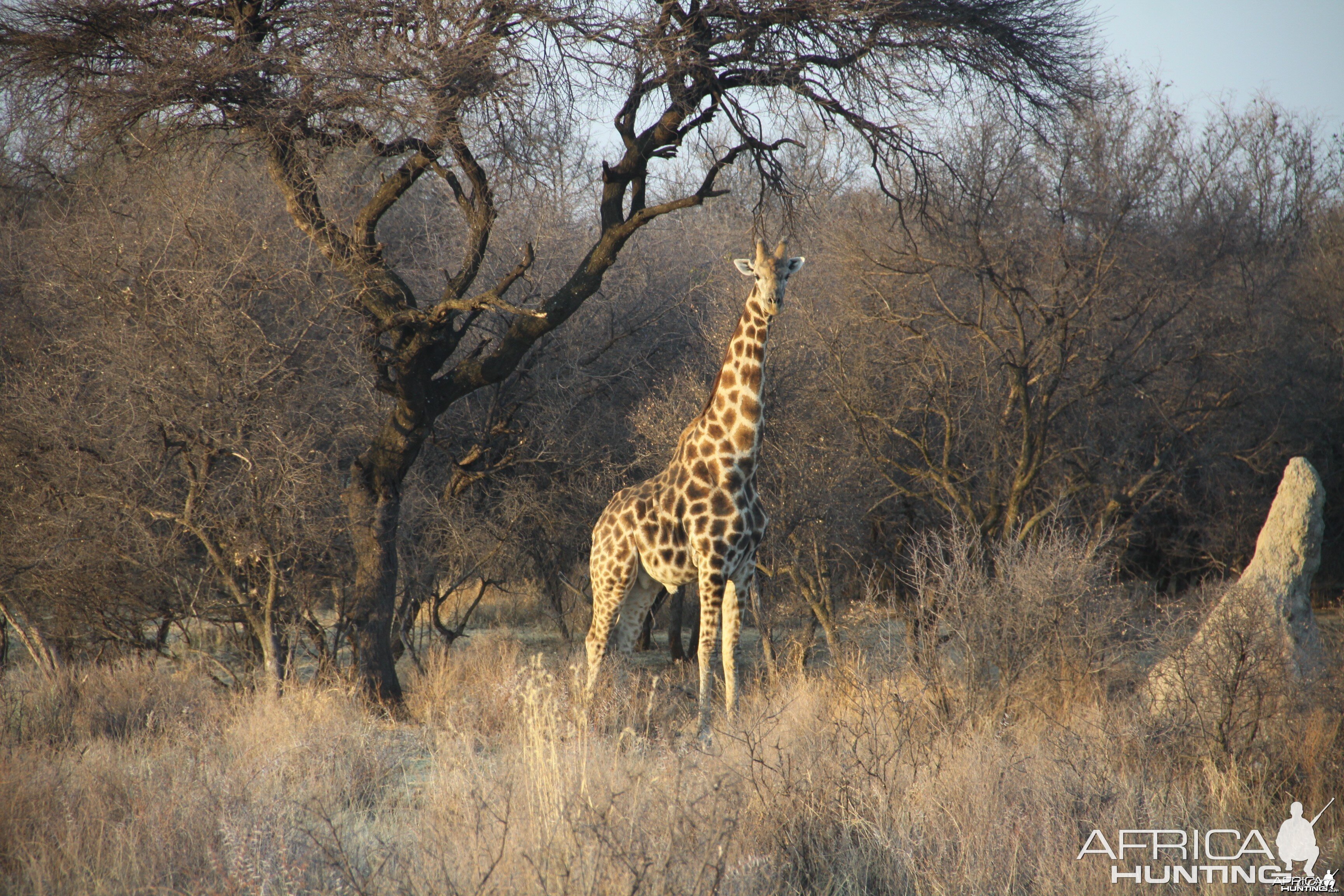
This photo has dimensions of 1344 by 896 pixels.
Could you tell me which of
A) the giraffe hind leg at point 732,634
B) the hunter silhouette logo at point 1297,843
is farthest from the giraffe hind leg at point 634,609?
the hunter silhouette logo at point 1297,843

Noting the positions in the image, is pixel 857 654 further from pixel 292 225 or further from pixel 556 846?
pixel 292 225

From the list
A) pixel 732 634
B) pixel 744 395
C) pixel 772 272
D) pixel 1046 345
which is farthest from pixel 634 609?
pixel 1046 345

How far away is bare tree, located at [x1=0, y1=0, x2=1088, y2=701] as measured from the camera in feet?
21.1

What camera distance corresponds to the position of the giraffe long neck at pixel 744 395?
6969 millimetres

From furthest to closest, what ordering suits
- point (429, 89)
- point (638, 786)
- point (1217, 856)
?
1. point (429, 89)
2. point (638, 786)
3. point (1217, 856)

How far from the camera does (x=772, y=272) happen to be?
21.2ft

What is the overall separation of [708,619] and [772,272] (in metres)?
2.55

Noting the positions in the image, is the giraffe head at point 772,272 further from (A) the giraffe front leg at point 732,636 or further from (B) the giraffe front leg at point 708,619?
(A) the giraffe front leg at point 732,636

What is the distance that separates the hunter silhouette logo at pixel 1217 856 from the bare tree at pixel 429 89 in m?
4.60

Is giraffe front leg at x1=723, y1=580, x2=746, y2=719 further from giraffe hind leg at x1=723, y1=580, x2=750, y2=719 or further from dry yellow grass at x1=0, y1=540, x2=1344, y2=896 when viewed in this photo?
dry yellow grass at x1=0, y1=540, x2=1344, y2=896

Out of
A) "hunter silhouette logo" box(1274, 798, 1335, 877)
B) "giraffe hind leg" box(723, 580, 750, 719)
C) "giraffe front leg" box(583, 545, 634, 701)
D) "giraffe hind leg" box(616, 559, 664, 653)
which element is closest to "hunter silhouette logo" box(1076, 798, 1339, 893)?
"hunter silhouette logo" box(1274, 798, 1335, 877)

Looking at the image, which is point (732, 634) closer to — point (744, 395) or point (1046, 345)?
point (744, 395)

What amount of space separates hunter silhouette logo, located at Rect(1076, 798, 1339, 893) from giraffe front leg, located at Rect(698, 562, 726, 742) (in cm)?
293

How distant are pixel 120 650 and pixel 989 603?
7.87 meters
